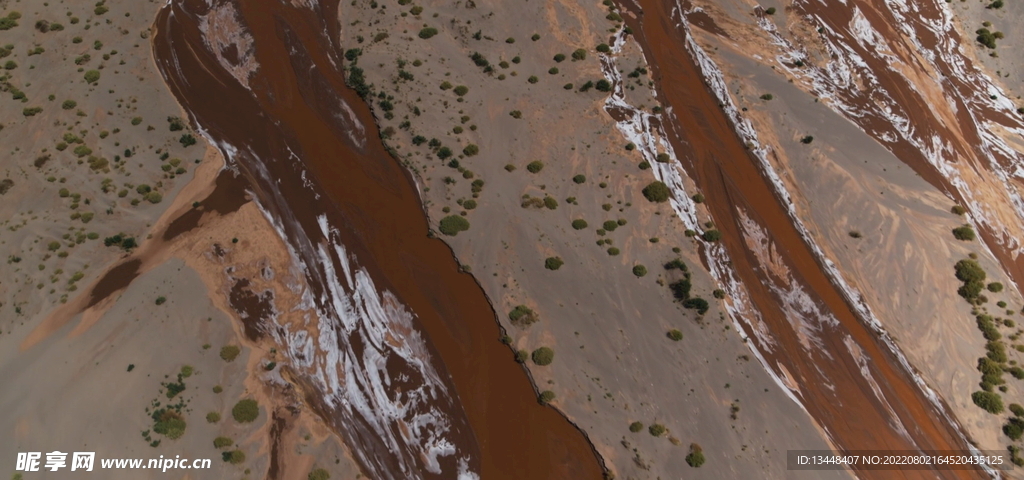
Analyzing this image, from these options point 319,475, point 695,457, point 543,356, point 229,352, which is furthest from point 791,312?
point 229,352

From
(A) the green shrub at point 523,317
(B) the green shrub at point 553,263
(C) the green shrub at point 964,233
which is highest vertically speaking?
(B) the green shrub at point 553,263

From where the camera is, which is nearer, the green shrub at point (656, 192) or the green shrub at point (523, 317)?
the green shrub at point (523, 317)

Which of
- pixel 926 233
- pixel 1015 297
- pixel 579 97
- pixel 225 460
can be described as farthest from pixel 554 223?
pixel 1015 297

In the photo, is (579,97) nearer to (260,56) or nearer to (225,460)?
(260,56)

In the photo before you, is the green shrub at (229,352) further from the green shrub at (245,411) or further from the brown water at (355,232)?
the green shrub at (245,411)

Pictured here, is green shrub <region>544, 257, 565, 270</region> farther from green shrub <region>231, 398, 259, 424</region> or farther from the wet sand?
green shrub <region>231, 398, 259, 424</region>

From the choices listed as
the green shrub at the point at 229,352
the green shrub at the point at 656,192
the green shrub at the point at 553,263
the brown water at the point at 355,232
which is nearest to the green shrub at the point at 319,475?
the brown water at the point at 355,232

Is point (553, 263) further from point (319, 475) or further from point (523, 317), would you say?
point (319, 475)
